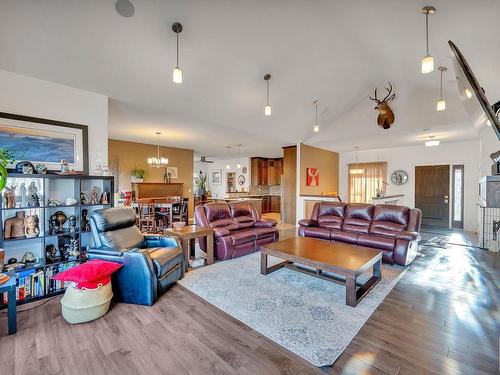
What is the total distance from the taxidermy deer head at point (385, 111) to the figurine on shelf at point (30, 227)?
690cm

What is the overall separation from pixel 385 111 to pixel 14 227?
7186 millimetres

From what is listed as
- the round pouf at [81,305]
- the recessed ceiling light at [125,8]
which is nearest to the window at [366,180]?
the recessed ceiling light at [125,8]

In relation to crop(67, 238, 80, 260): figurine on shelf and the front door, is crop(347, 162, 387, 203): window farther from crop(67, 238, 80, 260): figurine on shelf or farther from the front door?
crop(67, 238, 80, 260): figurine on shelf

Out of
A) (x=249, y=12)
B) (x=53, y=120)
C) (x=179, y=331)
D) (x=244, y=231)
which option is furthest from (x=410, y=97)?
(x=53, y=120)

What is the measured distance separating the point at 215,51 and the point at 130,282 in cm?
335

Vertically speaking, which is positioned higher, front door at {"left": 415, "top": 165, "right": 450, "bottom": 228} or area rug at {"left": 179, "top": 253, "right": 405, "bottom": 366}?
front door at {"left": 415, "top": 165, "right": 450, "bottom": 228}

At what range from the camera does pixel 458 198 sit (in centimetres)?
745

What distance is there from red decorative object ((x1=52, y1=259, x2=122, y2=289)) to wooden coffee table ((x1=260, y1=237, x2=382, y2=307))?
196cm

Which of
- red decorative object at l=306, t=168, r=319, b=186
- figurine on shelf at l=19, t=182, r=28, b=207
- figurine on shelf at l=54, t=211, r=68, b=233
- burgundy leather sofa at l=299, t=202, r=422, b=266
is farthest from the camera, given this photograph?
red decorative object at l=306, t=168, r=319, b=186

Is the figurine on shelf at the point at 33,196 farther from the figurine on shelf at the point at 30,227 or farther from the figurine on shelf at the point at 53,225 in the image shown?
the figurine on shelf at the point at 53,225

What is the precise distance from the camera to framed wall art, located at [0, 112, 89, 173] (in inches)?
117

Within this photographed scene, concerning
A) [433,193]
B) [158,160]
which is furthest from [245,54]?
[433,193]

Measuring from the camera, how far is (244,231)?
187 inches

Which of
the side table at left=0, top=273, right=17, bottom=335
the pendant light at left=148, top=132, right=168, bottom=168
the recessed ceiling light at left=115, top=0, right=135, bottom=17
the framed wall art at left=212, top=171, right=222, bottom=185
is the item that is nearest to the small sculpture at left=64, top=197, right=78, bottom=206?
the side table at left=0, top=273, right=17, bottom=335
